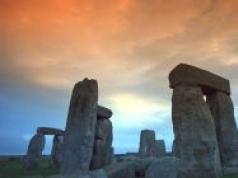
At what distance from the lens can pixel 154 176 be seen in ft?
42.9

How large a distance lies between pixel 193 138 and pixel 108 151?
25.8 ft

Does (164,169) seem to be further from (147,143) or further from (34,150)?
(147,143)

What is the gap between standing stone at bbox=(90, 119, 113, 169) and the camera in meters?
18.0

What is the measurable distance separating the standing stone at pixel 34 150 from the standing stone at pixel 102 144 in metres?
8.54

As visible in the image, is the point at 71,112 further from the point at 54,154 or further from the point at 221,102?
the point at 54,154

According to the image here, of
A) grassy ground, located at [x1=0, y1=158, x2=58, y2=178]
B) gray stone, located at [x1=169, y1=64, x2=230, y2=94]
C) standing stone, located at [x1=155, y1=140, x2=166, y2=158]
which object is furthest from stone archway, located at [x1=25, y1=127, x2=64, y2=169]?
gray stone, located at [x1=169, y1=64, x2=230, y2=94]

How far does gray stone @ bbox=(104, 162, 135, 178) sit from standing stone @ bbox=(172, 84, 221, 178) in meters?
3.69

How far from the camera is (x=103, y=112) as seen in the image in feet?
62.4


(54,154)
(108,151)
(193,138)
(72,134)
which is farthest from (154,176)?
(54,154)

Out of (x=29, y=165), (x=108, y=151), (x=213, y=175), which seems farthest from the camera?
(x=29, y=165)

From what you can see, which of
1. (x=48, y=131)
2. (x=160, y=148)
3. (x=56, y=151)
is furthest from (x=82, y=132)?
(x=160, y=148)

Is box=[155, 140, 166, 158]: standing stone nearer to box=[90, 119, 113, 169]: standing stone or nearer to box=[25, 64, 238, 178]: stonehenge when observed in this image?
box=[90, 119, 113, 169]: standing stone

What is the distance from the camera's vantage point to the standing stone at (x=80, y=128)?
1614 cm

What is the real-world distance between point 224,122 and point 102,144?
248 inches
